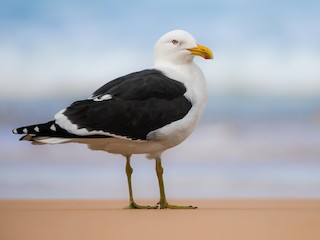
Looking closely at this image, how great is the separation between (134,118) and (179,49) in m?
1.35

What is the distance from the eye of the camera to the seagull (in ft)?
33.7

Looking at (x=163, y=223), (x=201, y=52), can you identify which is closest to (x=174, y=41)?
(x=201, y=52)

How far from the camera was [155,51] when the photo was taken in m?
11.5

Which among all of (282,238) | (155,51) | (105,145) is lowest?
(282,238)

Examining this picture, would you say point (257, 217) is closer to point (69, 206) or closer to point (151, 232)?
point (151, 232)

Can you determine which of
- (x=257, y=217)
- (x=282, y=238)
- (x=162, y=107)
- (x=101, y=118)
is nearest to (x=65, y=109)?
(x=101, y=118)

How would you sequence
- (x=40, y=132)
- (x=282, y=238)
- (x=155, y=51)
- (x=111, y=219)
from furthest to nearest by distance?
(x=155, y=51) → (x=40, y=132) → (x=111, y=219) → (x=282, y=238)

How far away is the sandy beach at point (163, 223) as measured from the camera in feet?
26.1

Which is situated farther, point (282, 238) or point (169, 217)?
point (169, 217)

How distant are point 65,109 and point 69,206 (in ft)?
5.36

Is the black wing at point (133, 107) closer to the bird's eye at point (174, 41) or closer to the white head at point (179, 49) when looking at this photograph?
the white head at point (179, 49)

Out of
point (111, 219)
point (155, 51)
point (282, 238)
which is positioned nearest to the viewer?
point (282, 238)

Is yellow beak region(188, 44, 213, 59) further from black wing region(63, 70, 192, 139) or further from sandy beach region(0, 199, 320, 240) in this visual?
sandy beach region(0, 199, 320, 240)

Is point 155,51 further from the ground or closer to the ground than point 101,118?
further from the ground
